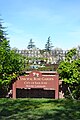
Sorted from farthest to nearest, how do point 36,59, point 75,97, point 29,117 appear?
point 36,59
point 75,97
point 29,117

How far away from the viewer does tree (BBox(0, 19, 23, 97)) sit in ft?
36.3

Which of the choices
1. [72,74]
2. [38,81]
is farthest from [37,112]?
[72,74]

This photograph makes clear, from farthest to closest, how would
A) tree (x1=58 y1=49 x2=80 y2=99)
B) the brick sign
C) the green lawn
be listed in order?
the brick sign < tree (x1=58 y1=49 x2=80 y2=99) < the green lawn

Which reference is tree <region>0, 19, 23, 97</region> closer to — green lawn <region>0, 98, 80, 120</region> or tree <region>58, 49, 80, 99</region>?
tree <region>58, 49, 80, 99</region>

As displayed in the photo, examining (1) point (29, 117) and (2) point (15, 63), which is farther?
(2) point (15, 63)

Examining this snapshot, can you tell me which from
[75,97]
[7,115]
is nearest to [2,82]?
[75,97]

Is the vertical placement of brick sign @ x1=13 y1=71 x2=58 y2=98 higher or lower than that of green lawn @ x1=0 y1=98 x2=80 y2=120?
higher

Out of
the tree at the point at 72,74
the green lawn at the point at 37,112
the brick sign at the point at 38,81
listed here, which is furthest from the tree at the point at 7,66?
the green lawn at the point at 37,112

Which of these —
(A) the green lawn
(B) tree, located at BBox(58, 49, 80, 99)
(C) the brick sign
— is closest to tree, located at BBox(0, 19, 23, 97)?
(C) the brick sign

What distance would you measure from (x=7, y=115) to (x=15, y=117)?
1.09ft

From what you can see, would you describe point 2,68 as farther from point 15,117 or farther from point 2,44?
point 15,117

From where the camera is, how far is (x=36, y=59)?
13.9 meters

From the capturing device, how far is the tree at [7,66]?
11.1 metres

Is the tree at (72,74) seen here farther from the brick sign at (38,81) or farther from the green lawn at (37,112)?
the green lawn at (37,112)
